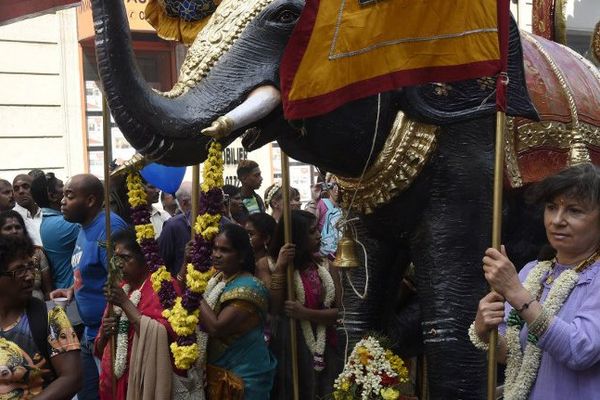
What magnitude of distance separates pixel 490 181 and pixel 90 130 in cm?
851

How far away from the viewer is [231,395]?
489 centimetres

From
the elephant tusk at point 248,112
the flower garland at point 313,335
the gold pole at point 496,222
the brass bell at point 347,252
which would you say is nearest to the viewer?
the gold pole at point 496,222

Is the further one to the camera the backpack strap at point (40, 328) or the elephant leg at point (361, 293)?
the elephant leg at point (361, 293)

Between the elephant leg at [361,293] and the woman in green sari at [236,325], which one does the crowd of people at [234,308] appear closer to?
the woman in green sari at [236,325]

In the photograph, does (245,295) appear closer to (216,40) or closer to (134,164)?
(134,164)

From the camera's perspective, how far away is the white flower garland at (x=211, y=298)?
4883mm

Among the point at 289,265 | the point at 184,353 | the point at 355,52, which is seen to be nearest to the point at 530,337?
the point at 355,52

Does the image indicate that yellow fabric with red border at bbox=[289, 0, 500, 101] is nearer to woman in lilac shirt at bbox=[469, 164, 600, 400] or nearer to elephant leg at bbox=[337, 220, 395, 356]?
woman in lilac shirt at bbox=[469, 164, 600, 400]

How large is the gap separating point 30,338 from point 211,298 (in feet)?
3.93

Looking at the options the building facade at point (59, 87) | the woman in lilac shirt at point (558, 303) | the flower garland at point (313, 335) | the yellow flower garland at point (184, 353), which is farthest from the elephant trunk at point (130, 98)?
the building facade at point (59, 87)

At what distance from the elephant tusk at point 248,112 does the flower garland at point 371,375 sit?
120 centimetres

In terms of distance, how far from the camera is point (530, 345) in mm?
3195

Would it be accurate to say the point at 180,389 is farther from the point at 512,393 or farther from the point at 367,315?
the point at 512,393

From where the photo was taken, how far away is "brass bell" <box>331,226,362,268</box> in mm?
4219
